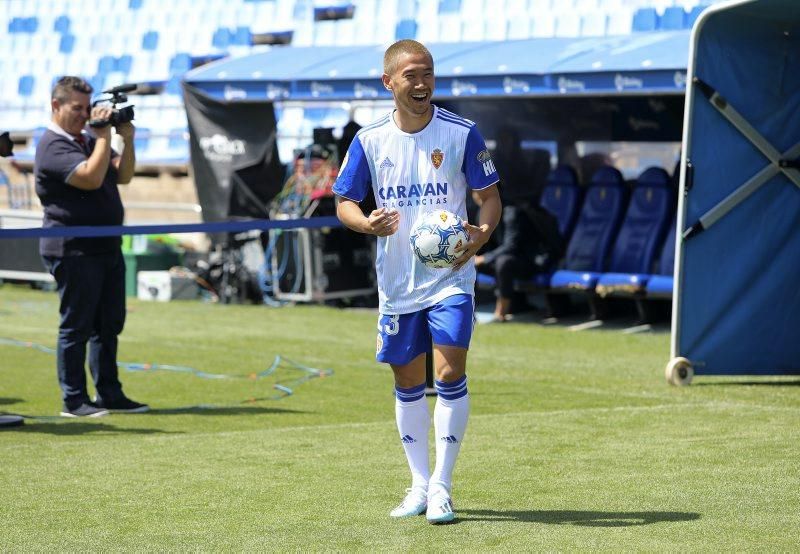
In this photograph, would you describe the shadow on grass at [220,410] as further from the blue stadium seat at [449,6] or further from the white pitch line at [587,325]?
the blue stadium seat at [449,6]

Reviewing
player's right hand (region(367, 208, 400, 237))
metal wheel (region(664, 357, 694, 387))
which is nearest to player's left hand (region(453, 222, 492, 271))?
player's right hand (region(367, 208, 400, 237))


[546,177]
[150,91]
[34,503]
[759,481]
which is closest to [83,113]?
[34,503]

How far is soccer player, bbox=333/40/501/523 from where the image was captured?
5.77m

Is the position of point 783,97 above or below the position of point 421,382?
above

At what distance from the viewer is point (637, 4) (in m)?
18.6

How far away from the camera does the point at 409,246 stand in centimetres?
584

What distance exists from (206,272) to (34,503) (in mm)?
12031

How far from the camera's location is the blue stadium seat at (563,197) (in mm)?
16094

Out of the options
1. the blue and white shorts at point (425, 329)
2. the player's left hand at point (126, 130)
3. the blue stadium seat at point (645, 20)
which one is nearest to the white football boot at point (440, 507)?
the blue and white shorts at point (425, 329)

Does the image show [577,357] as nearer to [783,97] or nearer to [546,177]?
[783,97]

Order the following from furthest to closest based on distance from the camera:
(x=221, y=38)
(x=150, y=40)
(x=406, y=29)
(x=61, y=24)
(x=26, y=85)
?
(x=61, y=24) < (x=26, y=85) < (x=150, y=40) < (x=221, y=38) < (x=406, y=29)

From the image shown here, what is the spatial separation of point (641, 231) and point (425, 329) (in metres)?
9.70

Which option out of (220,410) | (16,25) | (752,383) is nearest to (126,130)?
(220,410)

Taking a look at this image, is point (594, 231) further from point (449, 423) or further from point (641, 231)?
point (449, 423)
